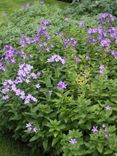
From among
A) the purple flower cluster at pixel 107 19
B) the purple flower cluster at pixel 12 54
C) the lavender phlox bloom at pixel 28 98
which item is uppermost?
the purple flower cluster at pixel 12 54

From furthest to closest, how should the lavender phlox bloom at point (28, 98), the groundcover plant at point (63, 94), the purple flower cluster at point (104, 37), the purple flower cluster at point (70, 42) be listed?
the purple flower cluster at point (70, 42), the purple flower cluster at point (104, 37), the lavender phlox bloom at point (28, 98), the groundcover plant at point (63, 94)

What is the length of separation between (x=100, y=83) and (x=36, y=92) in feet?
2.36

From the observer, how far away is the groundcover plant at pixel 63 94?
4066 mm

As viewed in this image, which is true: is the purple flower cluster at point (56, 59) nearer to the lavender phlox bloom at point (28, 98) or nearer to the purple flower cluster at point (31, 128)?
the lavender phlox bloom at point (28, 98)

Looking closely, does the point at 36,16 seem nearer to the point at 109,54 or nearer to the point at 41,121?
the point at 109,54

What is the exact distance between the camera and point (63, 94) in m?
4.42

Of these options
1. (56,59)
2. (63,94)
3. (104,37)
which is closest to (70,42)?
(104,37)

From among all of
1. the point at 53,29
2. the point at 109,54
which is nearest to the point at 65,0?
the point at 53,29

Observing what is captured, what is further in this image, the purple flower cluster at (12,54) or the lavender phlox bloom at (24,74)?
the purple flower cluster at (12,54)

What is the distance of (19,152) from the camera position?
15.8 feet

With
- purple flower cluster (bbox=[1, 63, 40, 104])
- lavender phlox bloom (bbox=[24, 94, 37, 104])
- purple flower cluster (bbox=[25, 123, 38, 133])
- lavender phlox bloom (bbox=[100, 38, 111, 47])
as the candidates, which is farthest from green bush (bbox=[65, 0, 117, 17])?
purple flower cluster (bbox=[25, 123, 38, 133])

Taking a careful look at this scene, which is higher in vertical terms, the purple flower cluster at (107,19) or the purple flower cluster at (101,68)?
the purple flower cluster at (101,68)

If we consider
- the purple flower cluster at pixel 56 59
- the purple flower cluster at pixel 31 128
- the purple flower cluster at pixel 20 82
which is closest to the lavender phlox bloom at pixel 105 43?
the purple flower cluster at pixel 56 59

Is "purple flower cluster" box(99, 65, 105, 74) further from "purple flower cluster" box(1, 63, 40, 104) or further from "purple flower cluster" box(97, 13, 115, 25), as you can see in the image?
"purple flower cluster" box(97, 13, 115, 25)
